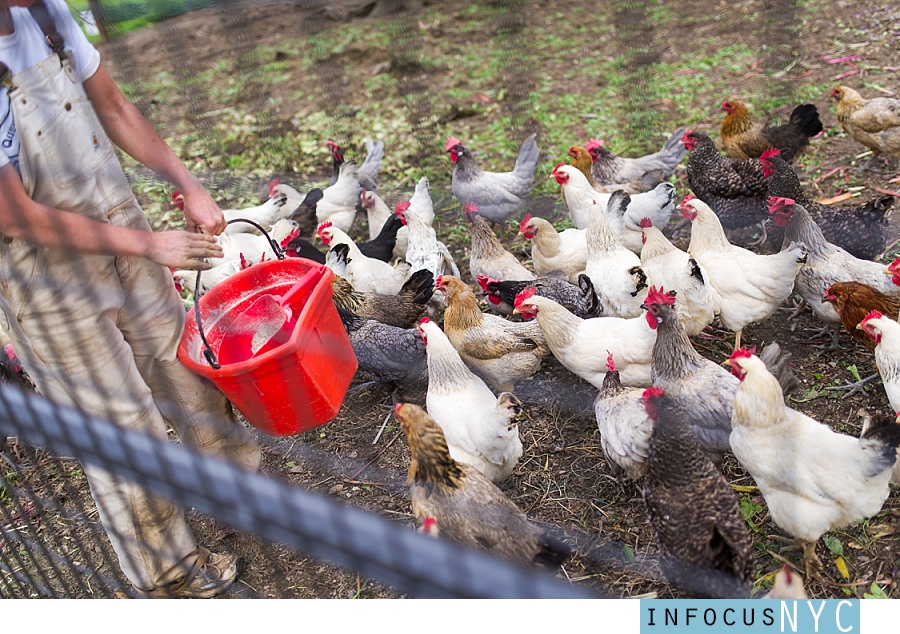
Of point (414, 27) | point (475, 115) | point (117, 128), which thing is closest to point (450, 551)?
point (117, 128)

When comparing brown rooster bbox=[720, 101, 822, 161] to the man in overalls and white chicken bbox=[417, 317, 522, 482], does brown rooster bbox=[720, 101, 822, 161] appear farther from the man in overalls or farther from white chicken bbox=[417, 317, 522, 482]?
the man in overalls

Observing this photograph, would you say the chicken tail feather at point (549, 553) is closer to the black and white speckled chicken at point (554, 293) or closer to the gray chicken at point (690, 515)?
the gray chicken at point (690, 515)

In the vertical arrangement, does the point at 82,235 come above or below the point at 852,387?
above

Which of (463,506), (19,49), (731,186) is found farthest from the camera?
(731,186)

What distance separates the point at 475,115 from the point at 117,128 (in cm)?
451

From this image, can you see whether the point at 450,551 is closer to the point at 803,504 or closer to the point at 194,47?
the point at 803,504

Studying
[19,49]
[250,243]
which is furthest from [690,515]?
[250,243]

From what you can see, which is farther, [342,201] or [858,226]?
[342,201]

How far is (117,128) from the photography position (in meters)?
2.35

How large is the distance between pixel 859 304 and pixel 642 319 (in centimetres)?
102

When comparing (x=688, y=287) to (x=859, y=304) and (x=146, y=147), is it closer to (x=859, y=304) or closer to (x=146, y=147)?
(x=859, y=304)

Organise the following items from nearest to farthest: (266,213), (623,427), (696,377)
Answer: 1. (623,427)
2. (696,377)
3. (266,213)

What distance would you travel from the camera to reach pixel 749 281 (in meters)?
3.32

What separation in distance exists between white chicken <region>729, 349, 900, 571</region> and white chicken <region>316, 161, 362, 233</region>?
326 centimetres
